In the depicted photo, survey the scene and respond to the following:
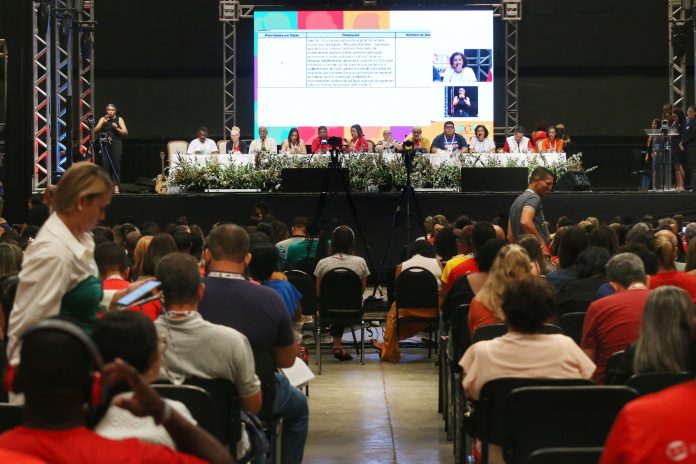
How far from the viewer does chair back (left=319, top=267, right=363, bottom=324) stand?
8.88 metres

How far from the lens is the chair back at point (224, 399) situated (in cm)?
375

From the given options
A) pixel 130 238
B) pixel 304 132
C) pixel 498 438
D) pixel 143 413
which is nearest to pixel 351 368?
pixel 130 238

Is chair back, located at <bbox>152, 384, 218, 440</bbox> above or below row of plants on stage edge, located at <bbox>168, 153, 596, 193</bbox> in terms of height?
below

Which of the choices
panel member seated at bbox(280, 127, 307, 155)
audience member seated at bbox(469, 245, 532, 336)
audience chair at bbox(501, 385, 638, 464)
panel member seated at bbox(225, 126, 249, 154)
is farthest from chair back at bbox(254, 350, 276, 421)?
panel member seated at bbox(225, 126, 249, 154)

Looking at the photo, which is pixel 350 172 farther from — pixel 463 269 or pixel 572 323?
pixel 572 323

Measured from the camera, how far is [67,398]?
80.6 inches

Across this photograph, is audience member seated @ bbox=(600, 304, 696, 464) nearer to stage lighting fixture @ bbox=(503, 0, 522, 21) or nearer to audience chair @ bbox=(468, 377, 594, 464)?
audience chair @ bbox=(468, 377, 594, 464)

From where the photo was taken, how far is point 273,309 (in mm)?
4414

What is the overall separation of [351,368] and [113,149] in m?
9.50

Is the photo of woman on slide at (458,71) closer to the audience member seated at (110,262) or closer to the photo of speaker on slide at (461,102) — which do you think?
the photo of speaker on slide at (461,102)

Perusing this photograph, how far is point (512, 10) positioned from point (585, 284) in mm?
13309

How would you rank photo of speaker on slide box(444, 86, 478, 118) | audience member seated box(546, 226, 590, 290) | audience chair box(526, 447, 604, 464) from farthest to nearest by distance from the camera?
photo of speaker on slide box(444, 86, 478, 118), audience member seated box(546, 226, 590, 290), audience chair box(526, 447, 604, 464)

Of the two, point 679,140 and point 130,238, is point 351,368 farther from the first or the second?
point 679,140

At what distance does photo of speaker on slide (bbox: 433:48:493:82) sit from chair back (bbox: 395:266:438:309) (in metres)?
10.5
